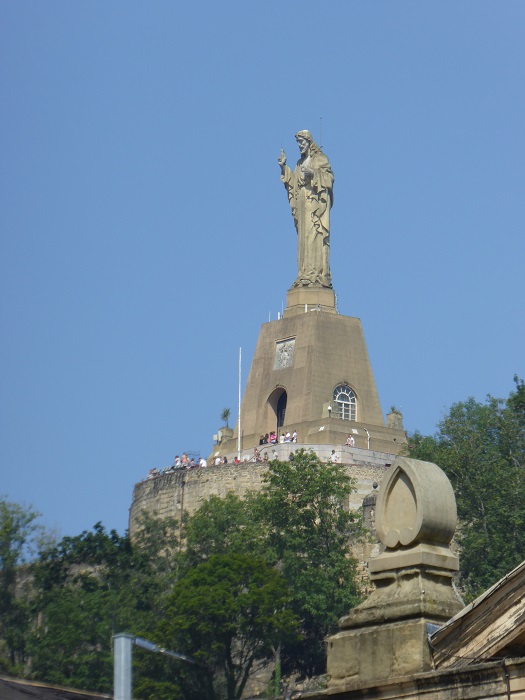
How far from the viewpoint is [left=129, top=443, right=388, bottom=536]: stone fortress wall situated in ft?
207

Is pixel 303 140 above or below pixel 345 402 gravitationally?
above

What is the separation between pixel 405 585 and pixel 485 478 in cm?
4323

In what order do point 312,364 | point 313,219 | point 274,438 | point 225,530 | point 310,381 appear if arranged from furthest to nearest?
1. point 313,219
2. point 312,364
3. point 310,381
4. point 274,438
5. point 225,530

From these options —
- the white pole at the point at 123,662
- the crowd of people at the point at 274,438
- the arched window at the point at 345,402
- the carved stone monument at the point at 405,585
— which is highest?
the arched window at the point at 345,402

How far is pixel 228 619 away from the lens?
52594 millimetres

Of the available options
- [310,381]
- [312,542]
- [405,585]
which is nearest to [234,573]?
[312,542]

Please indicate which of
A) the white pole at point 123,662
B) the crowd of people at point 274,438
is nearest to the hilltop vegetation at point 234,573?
the crowd of people at point 274,438

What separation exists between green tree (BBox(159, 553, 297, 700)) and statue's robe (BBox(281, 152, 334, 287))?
1980 centimetres

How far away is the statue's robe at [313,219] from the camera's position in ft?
236

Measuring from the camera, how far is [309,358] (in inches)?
2724

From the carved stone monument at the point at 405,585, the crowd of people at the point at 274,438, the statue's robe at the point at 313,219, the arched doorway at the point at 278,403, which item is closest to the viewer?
the carved stone monument at the point at 405,585

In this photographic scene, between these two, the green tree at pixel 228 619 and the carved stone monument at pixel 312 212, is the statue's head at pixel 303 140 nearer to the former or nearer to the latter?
the carved stone monument at pixel 312 212

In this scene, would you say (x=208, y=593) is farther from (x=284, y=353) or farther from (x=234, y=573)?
(x=284, y=353)

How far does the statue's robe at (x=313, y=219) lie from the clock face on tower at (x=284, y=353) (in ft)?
9.05
